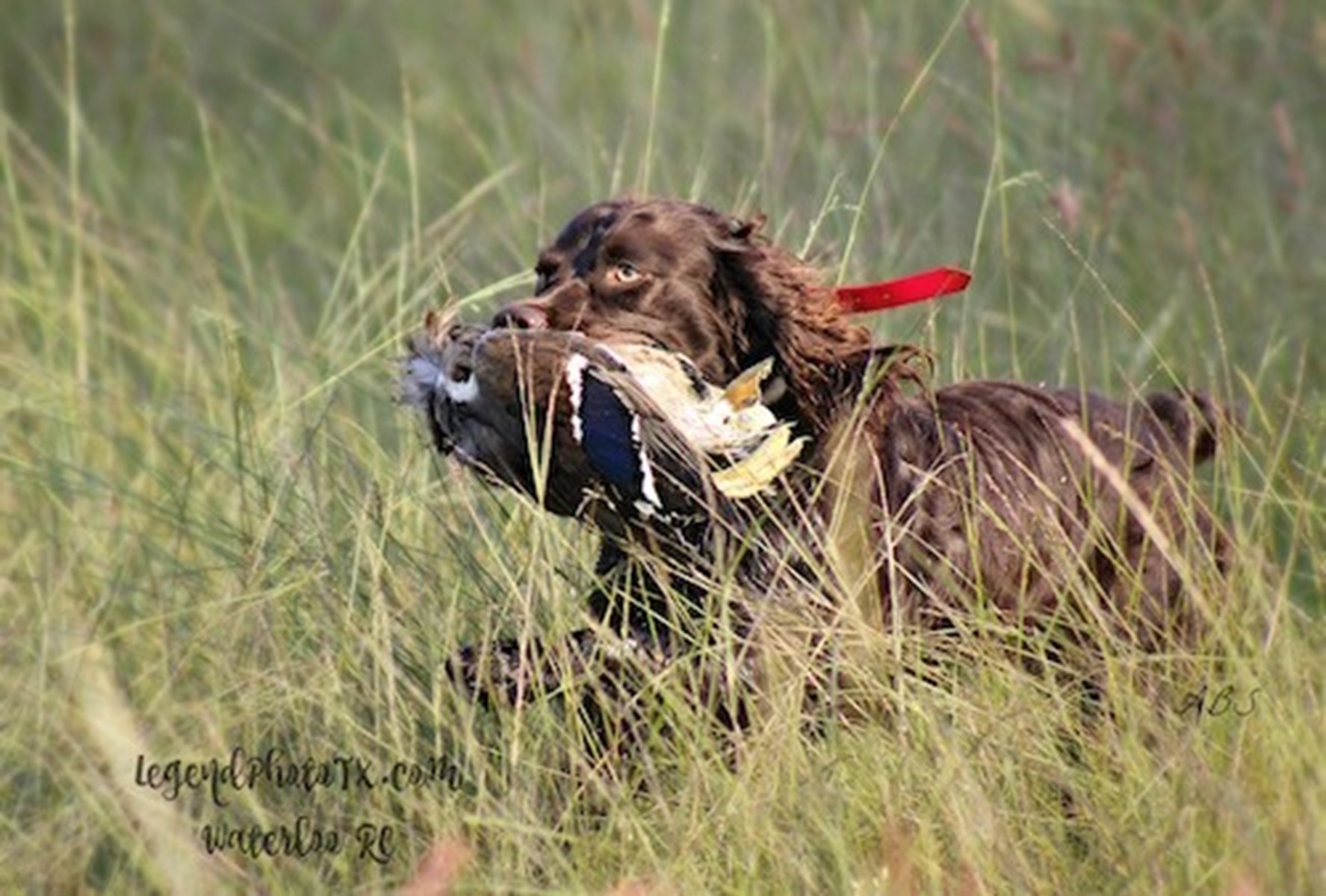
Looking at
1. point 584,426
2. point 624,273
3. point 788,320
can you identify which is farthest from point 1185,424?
point 584,426

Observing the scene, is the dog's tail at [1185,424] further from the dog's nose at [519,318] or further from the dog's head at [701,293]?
the dog's nose at [519,318]

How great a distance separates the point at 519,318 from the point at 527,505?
0.28 metres

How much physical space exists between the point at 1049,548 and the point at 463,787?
3.18 feet

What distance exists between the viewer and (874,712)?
14.6 feet

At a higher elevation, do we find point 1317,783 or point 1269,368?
point 1317,783

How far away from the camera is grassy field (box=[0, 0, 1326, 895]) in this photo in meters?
4.20

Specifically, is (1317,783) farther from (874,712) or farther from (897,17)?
(897,17)

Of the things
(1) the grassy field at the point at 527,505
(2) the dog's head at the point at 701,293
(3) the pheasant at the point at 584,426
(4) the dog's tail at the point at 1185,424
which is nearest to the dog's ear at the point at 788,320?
(2) the dog's head at the point at 701,293

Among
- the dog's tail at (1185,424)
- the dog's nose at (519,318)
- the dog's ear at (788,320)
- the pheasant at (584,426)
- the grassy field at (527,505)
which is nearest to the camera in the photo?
the grassy field at (527,505)

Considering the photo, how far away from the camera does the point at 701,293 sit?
525cm

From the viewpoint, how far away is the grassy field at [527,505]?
4199 mm

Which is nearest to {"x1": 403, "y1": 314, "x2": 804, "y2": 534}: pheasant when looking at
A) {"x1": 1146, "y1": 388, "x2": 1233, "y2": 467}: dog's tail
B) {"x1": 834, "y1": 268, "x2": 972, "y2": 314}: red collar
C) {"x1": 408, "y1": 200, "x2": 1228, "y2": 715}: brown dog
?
{"x1": 408, "y1": 200, "x2": 1228, "y2": 715}: brown dog

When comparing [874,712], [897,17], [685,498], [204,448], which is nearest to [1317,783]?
[874,712]

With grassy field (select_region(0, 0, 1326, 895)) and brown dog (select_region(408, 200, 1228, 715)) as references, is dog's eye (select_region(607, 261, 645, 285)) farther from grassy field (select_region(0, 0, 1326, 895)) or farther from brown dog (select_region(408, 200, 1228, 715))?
grassy field (select_region(0, 0, 1326, 895))
